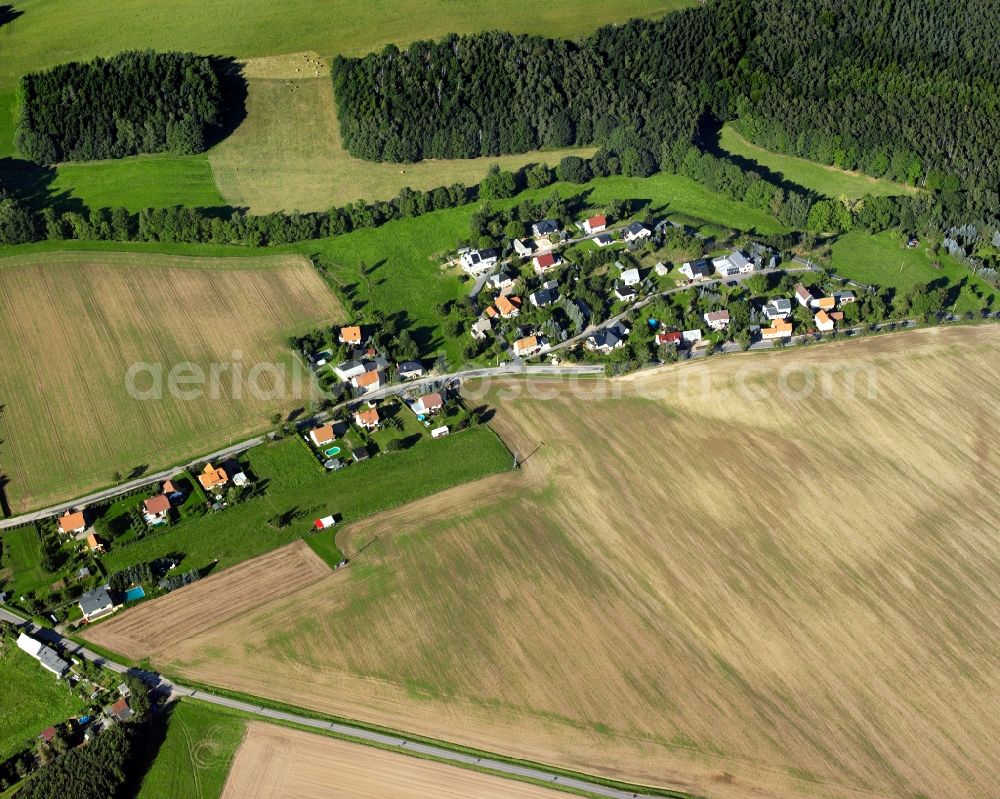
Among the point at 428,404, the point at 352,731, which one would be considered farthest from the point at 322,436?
the point at 352,731

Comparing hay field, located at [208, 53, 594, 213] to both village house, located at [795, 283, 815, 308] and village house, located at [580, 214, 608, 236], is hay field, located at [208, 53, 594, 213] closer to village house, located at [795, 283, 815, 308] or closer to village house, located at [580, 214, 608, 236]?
village house, located at [580, 214, 608, 236]

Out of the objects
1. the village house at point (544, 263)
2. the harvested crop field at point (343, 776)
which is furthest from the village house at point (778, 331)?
the harvested crop field at point (343, 776)

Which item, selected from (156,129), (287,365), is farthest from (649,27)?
(287,365)

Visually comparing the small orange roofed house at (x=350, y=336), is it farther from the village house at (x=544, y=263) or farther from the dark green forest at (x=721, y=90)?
the dark green forest at (x=721, y=90)

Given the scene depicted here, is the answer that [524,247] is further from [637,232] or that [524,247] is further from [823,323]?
[823,323]

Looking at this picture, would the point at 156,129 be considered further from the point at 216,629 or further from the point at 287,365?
the point at 216,629

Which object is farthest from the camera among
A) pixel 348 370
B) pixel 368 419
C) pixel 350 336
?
pixel 350 336
